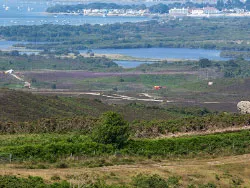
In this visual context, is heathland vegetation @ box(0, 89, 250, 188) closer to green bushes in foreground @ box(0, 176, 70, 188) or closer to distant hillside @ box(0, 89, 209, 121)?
green bushes in foreground @ box(0, 176, 70, 188)

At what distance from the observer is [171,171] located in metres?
27.0

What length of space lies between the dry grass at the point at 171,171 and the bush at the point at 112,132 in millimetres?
2301

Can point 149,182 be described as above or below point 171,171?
above

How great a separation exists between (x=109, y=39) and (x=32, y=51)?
27713 mm

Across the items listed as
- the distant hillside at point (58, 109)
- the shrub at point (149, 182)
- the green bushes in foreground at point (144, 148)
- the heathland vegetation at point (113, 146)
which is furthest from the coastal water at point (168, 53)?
the shrub at point (149, 182)

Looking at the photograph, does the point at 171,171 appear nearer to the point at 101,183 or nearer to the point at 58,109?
the point at 101,183

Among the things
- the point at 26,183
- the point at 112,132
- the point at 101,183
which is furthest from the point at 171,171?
the point at 26,183

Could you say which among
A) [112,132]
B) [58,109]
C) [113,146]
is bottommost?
[58,109]

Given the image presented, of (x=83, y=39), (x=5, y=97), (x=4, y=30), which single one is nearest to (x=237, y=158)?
(x=5, y=97)

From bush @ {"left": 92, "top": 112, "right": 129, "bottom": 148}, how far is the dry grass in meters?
2.30

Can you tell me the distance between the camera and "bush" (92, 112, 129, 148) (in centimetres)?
3044

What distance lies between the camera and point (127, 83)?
3789 inches

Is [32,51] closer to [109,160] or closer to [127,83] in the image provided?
[127,83]

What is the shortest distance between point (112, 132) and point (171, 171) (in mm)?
4223
